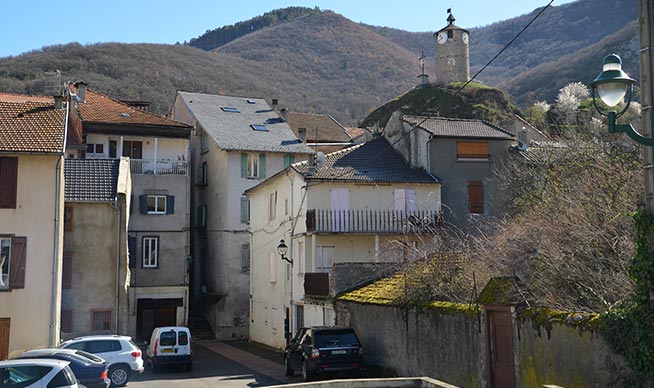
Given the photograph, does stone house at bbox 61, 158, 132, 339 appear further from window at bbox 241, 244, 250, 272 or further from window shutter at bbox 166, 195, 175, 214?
window at bbox 241, 244, 250, 272

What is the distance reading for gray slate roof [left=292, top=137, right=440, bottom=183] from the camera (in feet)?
100

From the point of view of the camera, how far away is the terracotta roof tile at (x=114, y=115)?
41.5m

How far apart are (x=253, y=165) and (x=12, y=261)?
20.3 meters

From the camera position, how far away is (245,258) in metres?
42.6

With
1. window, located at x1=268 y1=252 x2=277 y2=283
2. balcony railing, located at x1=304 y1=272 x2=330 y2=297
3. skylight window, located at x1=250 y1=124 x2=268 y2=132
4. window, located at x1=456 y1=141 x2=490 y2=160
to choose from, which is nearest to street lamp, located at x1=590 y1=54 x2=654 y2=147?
balcony railing, located at x1=304 y1=272 x2=330 y2=297

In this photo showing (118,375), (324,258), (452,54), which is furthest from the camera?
(452,54)

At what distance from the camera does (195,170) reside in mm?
48531

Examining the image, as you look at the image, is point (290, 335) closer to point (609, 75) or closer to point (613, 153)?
point (613, 153)

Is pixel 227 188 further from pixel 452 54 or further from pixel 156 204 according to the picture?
pixel 452 54

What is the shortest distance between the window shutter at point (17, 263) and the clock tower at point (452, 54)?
69.7 meters

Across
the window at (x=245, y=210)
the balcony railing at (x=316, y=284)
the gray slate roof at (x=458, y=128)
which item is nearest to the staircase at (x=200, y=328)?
the window at (x=245, y=210)

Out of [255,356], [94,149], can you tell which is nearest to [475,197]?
[255,356]

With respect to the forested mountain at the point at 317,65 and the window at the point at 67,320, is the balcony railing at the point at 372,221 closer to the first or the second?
the window at the point at 67,320

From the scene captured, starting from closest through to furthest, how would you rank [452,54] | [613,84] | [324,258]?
[613,84]
[324,258]
[452,54]
